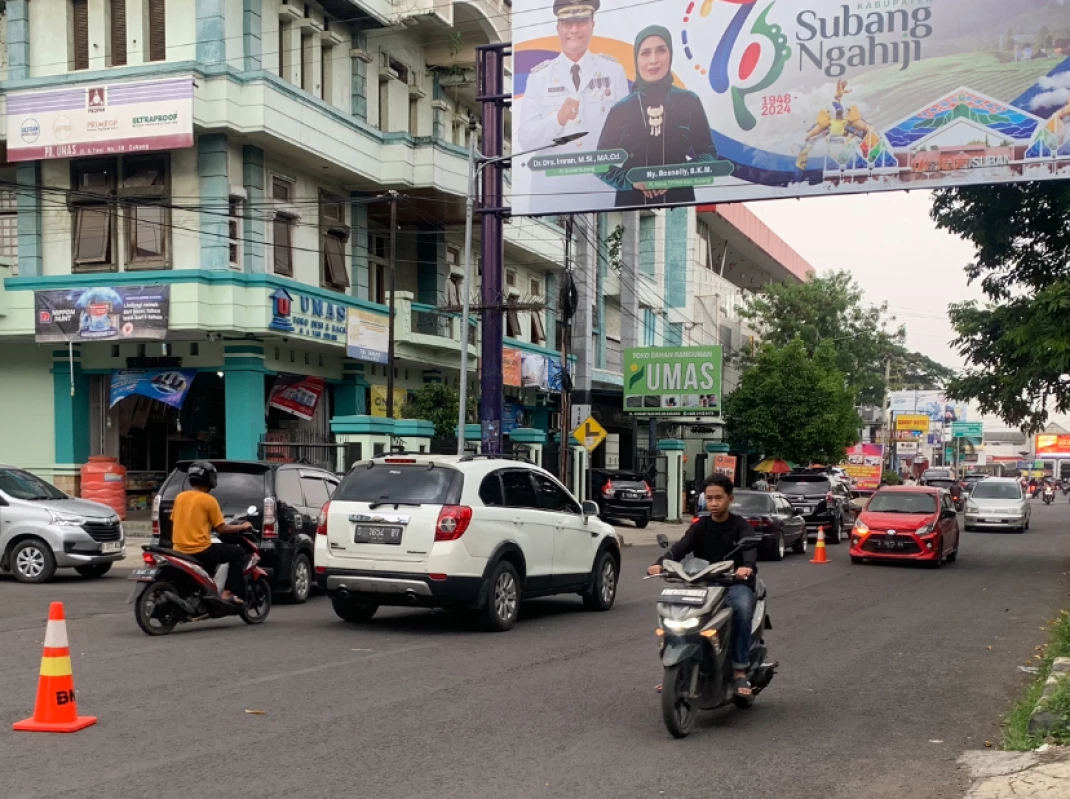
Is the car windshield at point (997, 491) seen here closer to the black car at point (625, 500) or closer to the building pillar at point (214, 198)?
the black car at point (625, 500)

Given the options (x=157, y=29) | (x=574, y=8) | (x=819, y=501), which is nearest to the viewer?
(x=574, y=8)

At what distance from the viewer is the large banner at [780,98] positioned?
60.8ft

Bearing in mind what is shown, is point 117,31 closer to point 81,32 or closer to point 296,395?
point 81,32

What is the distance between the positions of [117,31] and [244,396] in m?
8.34

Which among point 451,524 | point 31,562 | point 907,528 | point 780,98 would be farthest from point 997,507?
point 31,562

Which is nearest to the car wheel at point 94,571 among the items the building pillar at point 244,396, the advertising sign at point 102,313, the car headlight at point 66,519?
the car headlight at point 66,519

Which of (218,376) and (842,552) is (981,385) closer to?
(842,552)

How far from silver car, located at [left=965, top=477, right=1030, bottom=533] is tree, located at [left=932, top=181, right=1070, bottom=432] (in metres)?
13.4

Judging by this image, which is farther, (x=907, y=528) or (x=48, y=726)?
(x=907, y=528)

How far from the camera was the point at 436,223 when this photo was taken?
1292 inches

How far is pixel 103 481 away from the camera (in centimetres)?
2467

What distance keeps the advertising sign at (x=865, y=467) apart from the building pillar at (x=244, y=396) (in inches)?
1424

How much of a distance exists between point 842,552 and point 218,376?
1532 centimetres

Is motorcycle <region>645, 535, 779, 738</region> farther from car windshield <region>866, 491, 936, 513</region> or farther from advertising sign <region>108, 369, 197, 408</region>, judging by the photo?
advertising sign <region>108, 369, 197, 408</region>
